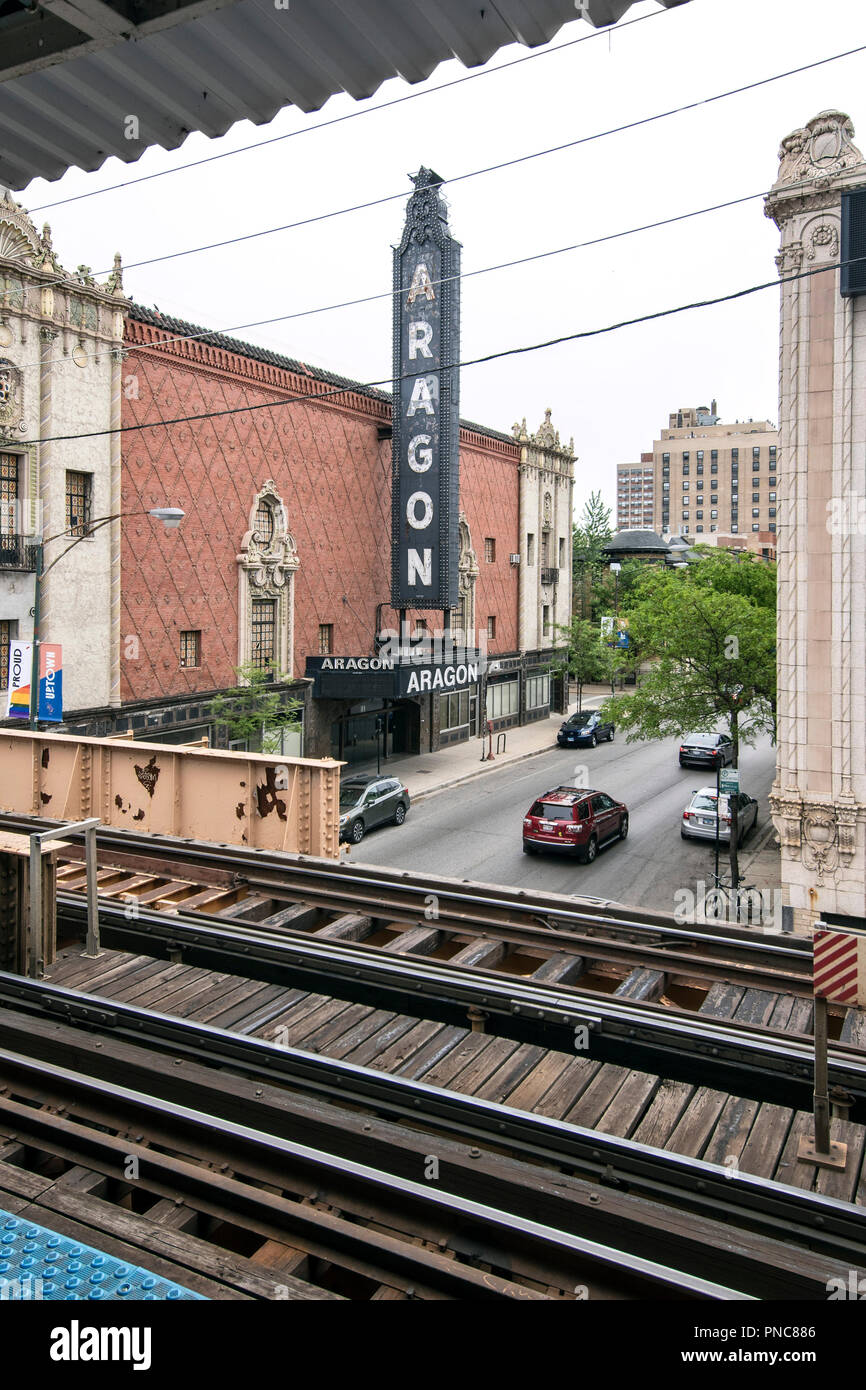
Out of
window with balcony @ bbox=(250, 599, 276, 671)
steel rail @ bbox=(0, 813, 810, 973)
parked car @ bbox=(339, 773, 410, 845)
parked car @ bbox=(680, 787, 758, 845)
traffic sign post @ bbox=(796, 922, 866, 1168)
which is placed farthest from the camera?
window with balcony @ bbox=(250, 599, 276, 671)

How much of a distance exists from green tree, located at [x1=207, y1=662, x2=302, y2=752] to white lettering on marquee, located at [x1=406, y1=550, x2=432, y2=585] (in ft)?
25.9

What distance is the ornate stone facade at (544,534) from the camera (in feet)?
157

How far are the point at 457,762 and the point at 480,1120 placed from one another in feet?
106

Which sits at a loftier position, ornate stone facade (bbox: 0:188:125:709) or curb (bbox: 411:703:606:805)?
ornate stone facade (bbox: 0:188:125:709)

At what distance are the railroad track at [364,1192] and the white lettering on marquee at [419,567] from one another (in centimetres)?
2865

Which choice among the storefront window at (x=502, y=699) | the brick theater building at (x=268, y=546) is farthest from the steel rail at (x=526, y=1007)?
the storefront window at (x=502, y=699)

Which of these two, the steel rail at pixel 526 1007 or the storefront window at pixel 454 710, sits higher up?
the storefront window at pixel 454 710

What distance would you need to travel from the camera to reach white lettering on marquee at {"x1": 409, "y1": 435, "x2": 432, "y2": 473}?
33.9m

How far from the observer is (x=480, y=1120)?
19.2ft

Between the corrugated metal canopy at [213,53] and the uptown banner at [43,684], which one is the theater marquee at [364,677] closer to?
the uptown banner at [43,684]

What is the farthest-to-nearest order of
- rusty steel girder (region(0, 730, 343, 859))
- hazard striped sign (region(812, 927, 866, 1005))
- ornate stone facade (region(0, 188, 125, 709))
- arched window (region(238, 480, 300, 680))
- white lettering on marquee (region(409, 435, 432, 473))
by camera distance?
white lettering on marquee (region(409, 435, 432, 473))
arched window (region(238, 480, 300, 680))
ornate stone facade (region(0, 188, 125, 709))
rusty steel girder (region(0, 730, 343, 859))
hazard striped sign (region(812, 927, 866, 1005))

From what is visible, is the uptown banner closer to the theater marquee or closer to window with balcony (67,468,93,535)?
window with balcony (67,468,93,535)

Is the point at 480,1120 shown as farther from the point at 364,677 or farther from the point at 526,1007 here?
the point at 364,677

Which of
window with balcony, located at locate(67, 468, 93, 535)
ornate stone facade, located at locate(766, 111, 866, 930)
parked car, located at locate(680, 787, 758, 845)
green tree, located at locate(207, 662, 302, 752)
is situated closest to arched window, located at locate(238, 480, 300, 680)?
green tree, located at locate(207, 662, 302, 752)
